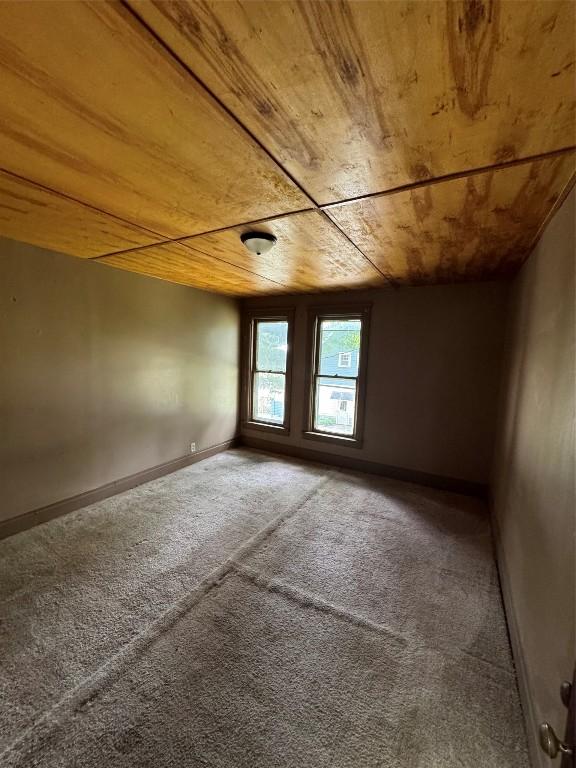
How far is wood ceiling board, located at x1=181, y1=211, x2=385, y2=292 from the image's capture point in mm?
1950

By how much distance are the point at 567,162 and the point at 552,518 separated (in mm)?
1408

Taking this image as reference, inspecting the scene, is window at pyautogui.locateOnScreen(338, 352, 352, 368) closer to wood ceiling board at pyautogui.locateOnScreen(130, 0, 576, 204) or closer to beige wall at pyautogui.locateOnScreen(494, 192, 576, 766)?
beige wall at pyautogui.locateOnScreen(494, 192, 576, 766)

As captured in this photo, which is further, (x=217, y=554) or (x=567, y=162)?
(x=217, y=554)

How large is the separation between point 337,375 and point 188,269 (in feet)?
7.30

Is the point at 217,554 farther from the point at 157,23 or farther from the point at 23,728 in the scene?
the point at 157,23

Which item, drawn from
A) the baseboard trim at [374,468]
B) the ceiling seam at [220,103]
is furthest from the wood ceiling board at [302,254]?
the baseboard trim at [374,468]

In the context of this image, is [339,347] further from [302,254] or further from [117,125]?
[117,125]

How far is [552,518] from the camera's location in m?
1.25

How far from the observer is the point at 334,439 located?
418 cm

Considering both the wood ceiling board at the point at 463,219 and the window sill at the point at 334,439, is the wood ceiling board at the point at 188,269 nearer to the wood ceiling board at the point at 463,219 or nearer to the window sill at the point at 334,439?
the wood ceiling board at the point at 463,219

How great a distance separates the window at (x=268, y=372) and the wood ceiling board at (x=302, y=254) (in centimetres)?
112

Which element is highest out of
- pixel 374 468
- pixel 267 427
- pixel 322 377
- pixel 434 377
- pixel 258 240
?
pixel 258 240

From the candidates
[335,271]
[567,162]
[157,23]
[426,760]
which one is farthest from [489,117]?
[426,760]

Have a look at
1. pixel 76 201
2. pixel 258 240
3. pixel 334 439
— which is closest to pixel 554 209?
pixel 258 240
